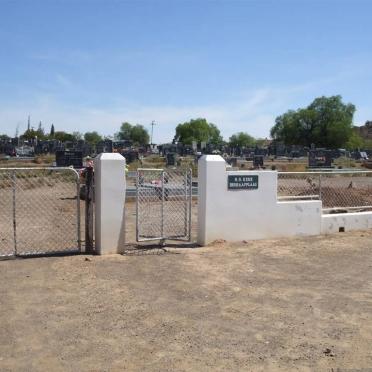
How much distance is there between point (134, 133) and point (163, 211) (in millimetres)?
125327

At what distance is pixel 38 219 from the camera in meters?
13.7

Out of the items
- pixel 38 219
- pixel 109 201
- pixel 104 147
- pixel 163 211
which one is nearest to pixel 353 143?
pixel 104 147

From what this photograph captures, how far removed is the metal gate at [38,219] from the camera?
8.97 m

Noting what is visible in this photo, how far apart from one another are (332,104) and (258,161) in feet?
244

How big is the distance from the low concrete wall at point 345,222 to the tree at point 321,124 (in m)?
92.5

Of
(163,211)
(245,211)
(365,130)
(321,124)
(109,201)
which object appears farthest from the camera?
(365,130)

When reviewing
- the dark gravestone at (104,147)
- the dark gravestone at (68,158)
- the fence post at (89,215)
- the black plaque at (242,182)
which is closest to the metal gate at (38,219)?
the fence post at (89,215)

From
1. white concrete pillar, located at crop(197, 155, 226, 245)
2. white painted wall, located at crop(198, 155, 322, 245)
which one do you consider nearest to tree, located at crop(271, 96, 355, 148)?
white painted wall, located at crop(198, 155, 322, 245)

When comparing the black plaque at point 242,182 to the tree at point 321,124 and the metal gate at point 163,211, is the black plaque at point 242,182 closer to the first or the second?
the metal gate at point 163,211

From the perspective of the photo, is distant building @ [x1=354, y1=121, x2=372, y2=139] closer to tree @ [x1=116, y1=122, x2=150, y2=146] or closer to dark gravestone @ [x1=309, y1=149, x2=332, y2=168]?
tree @ [x1=116, y1=122, x2=150, y2=146]

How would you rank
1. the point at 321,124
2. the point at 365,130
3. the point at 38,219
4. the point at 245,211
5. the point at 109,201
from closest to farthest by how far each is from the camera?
the point at 109,201 → the point at 245,211 → the point at 38,219 → the point at 321,124 → the point at 365,130

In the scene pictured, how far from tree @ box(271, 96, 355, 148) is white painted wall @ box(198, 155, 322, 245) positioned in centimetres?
9408

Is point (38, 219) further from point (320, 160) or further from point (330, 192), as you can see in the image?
point (320, 160)

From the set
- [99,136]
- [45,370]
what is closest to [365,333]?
[45,370]
